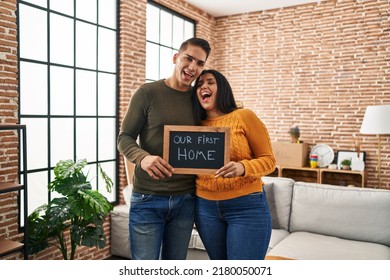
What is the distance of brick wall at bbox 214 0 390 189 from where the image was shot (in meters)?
4.86

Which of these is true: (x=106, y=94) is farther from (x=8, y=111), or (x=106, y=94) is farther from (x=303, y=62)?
(x=303, y=62)

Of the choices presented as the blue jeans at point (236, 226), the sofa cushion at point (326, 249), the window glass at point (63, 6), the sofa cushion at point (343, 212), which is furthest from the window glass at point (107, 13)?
the blue jeans at point (236, 226)

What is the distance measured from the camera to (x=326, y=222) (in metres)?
3.00

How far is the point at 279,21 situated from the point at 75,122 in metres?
3.40

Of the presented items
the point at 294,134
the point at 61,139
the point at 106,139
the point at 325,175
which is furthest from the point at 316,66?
the point at 61,139

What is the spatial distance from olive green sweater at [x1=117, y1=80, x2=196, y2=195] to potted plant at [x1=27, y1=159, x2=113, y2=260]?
1.35 meters

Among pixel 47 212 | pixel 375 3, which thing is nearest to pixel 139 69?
pixel 47 212

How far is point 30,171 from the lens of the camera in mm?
3098

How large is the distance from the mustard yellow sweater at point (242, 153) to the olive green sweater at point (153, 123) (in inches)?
4.6

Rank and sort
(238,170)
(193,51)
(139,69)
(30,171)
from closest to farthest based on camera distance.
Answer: (238,170) < (193,51) < (30,171) < (139,69)

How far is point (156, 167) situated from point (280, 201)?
6.65 ft

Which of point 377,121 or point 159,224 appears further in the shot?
point 377,121

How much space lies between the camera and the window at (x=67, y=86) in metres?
3.07

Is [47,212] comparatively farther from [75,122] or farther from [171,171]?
[171,171]
